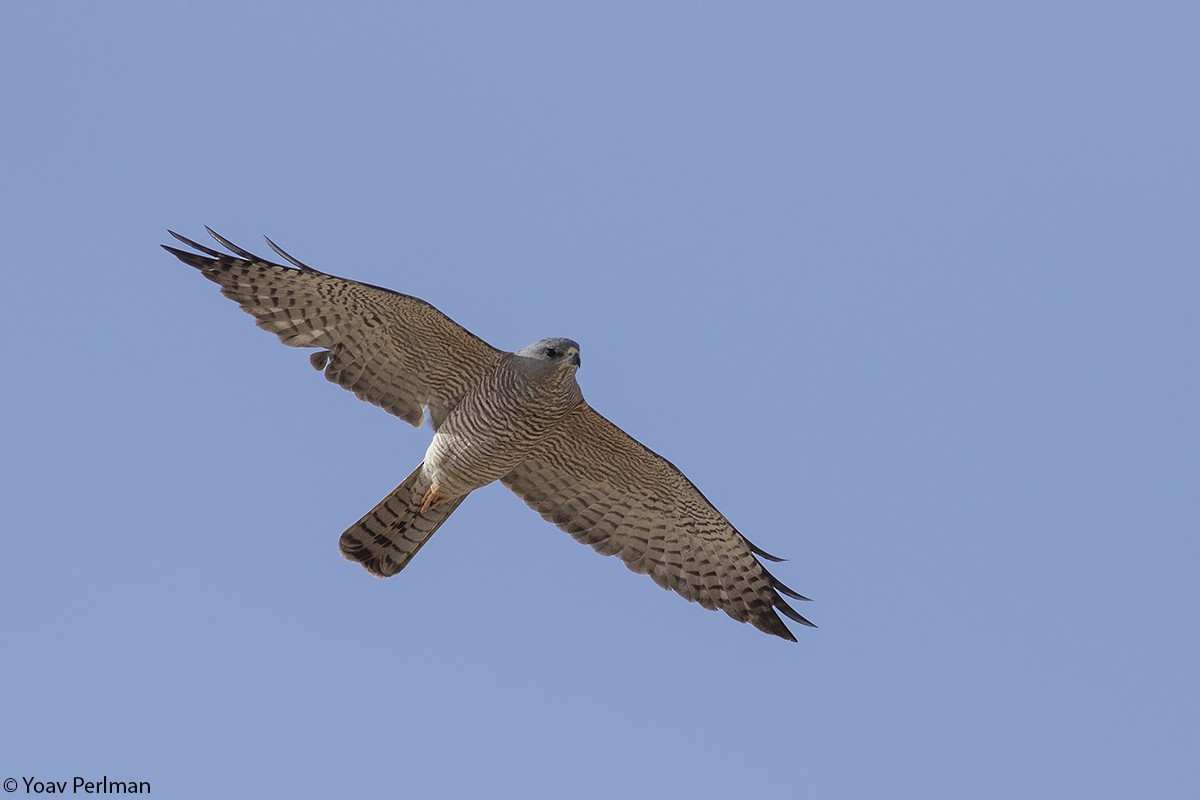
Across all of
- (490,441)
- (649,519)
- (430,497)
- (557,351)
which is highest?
(557,351)

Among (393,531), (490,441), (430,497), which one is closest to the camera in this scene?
(490,441)

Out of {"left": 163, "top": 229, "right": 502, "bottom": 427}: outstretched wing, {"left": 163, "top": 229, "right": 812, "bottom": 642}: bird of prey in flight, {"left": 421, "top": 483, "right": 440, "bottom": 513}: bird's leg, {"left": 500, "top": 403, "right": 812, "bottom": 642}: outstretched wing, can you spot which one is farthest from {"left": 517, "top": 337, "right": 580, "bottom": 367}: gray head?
{"left": 421, "top": 483, "right": 440, "bottom": 513}: bird's leg

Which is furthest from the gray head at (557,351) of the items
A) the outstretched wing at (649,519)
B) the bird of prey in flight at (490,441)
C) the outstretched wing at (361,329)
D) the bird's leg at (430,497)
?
the bird's leg at (430,497)

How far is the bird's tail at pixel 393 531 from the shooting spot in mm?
13953

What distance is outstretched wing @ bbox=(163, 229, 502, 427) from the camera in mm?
13289

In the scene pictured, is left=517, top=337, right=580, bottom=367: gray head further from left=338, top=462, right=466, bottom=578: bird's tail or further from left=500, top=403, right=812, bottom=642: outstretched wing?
left=338, top=462, right=466, bottom=578: bird's tail

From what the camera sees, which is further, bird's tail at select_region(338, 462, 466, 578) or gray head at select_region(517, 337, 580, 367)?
bird's tail at select_region(338, 462, 466, 578)

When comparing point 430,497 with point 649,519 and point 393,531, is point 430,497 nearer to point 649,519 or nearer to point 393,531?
point 393,531

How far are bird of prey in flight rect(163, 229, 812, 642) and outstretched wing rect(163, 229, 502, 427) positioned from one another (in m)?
0.01

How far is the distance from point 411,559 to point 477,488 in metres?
0.93

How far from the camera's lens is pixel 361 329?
13.6 m

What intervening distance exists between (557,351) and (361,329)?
6.15 feet

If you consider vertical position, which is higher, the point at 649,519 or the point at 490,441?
the point at 649,519

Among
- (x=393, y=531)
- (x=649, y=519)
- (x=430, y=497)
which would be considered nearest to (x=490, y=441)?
(x=430, y=497)
